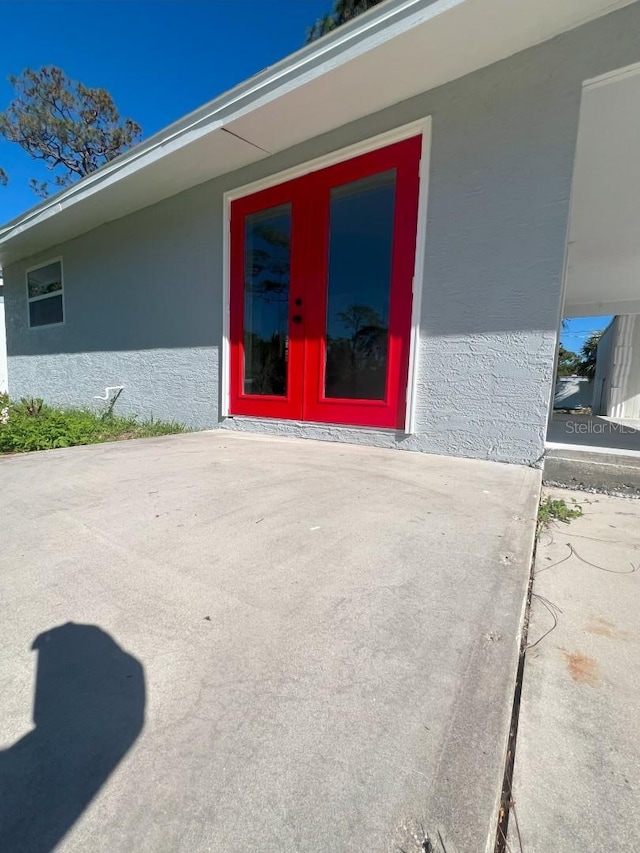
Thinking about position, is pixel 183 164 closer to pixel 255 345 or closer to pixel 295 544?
pixel 255 345

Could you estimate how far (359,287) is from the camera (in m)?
3.41

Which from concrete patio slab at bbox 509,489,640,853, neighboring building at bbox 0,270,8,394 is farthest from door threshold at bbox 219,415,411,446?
neighboring building at bbox 0,270,8,394

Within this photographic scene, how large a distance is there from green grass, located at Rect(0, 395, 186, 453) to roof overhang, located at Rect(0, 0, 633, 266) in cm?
277

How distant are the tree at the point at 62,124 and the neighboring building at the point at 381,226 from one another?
487 inches

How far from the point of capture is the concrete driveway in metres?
0.62

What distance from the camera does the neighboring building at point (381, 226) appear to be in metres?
2.51

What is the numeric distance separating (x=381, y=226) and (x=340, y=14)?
8.99 meters

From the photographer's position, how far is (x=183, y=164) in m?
3.98

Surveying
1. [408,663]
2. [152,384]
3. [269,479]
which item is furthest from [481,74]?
[152,384]

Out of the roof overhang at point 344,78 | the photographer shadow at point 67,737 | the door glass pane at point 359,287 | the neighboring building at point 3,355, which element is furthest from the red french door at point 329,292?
the neighboring building at point 3,355

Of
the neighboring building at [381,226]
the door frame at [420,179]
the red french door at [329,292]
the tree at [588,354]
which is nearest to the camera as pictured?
the neighboring building at [381,226]

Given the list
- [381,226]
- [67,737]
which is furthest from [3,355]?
[67,737]

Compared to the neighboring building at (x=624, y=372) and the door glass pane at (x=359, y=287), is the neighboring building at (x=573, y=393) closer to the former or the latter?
the neighboring building at (x=624, y=372)

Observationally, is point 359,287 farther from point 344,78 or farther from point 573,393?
point 573,393
